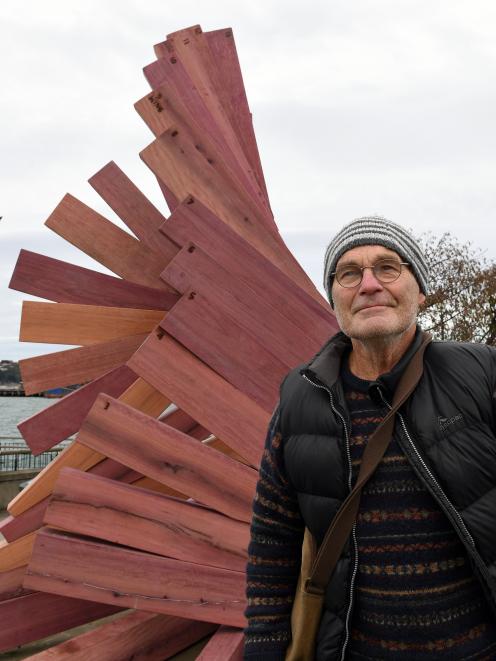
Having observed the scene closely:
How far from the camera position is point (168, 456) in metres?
3.20

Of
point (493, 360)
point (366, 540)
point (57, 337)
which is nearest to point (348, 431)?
point (366, 540)

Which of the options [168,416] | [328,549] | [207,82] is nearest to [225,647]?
[168,416]

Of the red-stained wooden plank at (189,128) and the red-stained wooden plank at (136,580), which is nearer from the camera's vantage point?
the red-stained wooden plank at (136,580)

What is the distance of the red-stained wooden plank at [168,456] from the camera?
319 centimetres

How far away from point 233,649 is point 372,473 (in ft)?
6.13

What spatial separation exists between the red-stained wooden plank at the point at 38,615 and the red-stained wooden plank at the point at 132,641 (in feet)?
0.93

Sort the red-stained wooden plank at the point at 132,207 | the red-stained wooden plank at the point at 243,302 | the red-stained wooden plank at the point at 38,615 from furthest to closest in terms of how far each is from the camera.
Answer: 1. the red-stained wooden plank at the point at 132,207
2. the red-stained wooden plank at the point at 38,615
3. the red-stained wooden plank at the point at 243,302

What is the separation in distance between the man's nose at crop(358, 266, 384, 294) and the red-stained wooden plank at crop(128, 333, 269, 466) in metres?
1.68

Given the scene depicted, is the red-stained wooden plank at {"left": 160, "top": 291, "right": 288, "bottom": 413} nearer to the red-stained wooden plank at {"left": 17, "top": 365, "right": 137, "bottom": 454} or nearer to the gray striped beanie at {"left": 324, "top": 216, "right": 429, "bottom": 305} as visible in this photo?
the red-stained wooden plank at {"left": 17, "top": 365, "right": 137, "bottom": 454}

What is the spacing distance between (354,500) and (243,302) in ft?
6.33

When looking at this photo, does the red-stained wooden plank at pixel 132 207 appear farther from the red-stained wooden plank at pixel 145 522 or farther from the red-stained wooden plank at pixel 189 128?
the red-stained wooden plank at pixel 145 522

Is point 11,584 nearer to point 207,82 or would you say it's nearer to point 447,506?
point 447,506

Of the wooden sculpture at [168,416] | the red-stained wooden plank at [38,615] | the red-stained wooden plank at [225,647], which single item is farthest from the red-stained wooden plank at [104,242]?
the red-stained wooden plank at [225,647]

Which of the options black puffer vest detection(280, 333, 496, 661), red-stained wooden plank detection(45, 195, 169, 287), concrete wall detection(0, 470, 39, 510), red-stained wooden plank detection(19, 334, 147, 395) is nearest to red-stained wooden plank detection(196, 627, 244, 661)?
black puffer vest detection(280, 333, 496, 661)
